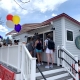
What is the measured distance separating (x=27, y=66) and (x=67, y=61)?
2.78m

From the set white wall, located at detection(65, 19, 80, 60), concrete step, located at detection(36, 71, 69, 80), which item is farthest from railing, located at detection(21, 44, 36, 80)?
white wall, located at detection(65, 19, 80, 60)

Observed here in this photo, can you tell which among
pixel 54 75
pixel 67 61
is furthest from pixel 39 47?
pixel 54 75

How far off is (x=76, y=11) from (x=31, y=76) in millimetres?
7614

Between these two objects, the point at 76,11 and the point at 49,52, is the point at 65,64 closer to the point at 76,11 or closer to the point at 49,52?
the point at 49,52

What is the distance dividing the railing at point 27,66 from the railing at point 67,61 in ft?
7.35

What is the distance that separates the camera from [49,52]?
564 centimetres

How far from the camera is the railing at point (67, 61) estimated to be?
17.4ft

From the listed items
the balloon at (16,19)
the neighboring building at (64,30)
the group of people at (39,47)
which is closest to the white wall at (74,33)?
the neighboring building at (64,30)

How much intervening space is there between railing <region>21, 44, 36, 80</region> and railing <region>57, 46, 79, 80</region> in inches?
88.3

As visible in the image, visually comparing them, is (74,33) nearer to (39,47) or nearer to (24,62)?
(39,47)

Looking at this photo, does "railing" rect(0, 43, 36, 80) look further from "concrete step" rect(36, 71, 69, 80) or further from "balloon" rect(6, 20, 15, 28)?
"balloon" rect(6, 20, 15, 28)

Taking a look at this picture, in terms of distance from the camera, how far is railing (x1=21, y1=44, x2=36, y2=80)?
354 centimetres

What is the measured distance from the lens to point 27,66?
3.93 metres

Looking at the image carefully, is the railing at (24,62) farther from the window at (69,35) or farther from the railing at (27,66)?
the window at (69,35)
